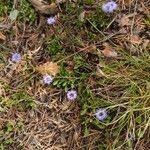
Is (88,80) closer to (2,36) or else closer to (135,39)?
(135,39)

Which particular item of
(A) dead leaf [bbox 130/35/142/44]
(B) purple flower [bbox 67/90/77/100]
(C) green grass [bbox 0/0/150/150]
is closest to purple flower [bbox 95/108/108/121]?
(C) green grass [bbox 0/0/150/150]

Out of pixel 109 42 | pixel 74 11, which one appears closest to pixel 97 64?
pixel 109 42

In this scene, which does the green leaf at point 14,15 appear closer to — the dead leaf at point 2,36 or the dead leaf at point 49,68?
the dead leaf at point 2,36

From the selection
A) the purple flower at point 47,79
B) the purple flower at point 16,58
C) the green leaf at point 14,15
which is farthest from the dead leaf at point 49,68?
the green leaf at point 14,15

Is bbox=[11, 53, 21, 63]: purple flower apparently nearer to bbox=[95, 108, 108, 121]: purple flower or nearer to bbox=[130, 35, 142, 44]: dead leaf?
bbox=[95, 108, 108, 121]: purple flower

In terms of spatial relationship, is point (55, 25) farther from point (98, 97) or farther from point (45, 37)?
point (98, 97)

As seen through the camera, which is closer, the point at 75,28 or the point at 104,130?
the point at 104,130

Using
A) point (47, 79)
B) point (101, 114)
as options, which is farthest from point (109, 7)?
point (101, 114)
